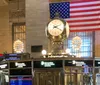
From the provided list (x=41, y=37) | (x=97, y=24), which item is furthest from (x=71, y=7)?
(x=41, y=37)

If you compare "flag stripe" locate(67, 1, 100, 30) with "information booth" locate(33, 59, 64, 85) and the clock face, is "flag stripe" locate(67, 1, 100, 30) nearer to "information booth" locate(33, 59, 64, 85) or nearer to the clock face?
the clock face

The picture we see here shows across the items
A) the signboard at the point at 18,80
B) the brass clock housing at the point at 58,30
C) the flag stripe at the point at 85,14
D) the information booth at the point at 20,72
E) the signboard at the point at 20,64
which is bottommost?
the signboard at the point at 18,80

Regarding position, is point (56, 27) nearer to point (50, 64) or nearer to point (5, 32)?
point (50, 64)

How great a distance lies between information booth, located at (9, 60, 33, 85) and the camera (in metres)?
5.01

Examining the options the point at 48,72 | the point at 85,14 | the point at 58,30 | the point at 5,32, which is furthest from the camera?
the point at 5,32

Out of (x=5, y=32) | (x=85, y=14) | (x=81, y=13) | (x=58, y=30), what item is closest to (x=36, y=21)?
(x=81, y=13)

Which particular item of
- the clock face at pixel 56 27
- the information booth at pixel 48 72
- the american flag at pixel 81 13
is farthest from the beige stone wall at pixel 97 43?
the information booth at pixel 48 72

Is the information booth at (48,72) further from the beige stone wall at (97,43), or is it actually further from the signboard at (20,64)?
the beige stone wall at (97,43)

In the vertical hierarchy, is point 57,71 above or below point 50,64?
below

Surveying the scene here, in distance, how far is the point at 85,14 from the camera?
820 centimetres

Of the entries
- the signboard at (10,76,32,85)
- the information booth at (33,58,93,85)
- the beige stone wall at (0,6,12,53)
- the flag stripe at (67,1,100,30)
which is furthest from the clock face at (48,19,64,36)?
the beige stone wall at (0,6,12,53)

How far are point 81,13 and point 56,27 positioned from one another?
10.7 ft

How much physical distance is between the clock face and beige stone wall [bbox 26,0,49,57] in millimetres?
3554

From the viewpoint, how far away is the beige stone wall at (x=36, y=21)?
29.1 feet
